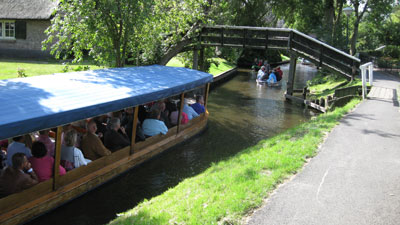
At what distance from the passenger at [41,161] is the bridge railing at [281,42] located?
1626 cm

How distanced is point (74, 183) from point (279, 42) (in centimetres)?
1765

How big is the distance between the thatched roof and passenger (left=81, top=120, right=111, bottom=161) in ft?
77.5

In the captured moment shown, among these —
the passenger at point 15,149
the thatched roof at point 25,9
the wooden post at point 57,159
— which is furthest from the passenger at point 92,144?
the thatched roof at point 25,9

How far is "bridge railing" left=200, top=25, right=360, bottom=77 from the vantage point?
899 inches

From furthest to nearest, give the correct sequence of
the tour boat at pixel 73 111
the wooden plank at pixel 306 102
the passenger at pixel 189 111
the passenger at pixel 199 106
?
the wooden plank at pixel 306 102 → the passenger at pixel 199 106 → the passenger at pixel 189 111 → the tour boat at pixel 73 111

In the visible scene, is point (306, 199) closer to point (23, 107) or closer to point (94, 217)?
point (94, 217)

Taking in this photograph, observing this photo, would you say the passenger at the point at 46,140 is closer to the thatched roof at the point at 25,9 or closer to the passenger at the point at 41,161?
the passenger at the point at 41,161

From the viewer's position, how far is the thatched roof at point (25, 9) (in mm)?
29969

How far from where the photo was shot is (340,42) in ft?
104

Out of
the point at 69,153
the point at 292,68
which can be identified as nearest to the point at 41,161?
the point at 69,153

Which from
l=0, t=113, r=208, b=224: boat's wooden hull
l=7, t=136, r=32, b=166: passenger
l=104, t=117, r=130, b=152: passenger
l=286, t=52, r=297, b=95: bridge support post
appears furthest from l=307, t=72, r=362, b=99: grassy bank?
l=7, t=136, r=32, b=166: passenger

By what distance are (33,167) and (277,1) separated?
3242cm

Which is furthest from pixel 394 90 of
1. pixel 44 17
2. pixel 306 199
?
pixel 44 17

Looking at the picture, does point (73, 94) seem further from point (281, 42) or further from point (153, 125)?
point (281, 42)
